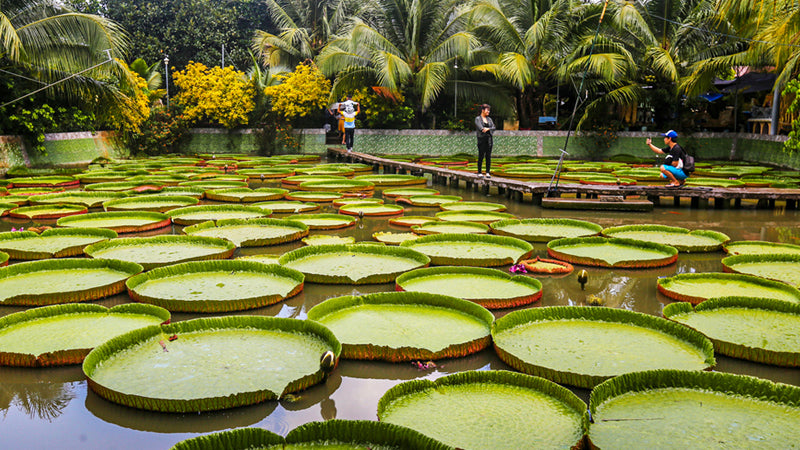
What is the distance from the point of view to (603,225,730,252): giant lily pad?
596cm

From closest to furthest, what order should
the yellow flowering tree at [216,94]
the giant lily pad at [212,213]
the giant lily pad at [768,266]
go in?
1. the giant lily pad at [768,266]
2. the giant lily pad at [212,213]
3. the yellow flowering tree at [216,94]

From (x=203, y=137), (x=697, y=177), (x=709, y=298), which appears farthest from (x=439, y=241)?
(x=203, y=137)

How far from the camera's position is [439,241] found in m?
5.88

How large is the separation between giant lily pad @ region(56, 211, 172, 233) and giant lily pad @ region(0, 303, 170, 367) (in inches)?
119

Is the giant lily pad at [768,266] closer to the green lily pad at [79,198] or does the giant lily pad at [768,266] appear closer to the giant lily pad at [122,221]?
the giant lily pad at [122,221]

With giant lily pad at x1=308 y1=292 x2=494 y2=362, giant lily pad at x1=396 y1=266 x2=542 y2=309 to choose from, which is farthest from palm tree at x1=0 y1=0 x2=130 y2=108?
giant lily pad at x1=308 y1=292 x2=494 y2=362

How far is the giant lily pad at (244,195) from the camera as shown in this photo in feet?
29.4

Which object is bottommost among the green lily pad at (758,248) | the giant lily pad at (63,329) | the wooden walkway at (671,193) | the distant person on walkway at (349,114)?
the giant lily pad at (63,329)

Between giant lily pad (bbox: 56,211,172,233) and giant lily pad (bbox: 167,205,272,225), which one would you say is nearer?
giant lily pad (bbox: 56,211,172,233)

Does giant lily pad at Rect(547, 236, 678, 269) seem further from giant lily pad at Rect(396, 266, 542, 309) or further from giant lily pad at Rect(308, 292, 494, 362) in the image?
giant lily pad at Rect(308, 292, 494, 362)

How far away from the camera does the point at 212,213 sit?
7.59m

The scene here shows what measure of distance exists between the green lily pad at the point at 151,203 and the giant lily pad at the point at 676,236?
5.42 meters

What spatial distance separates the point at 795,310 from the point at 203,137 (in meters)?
19.0

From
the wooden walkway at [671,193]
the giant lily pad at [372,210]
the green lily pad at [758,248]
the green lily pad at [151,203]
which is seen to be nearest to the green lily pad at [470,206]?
the giant lily pad at [372,210]
